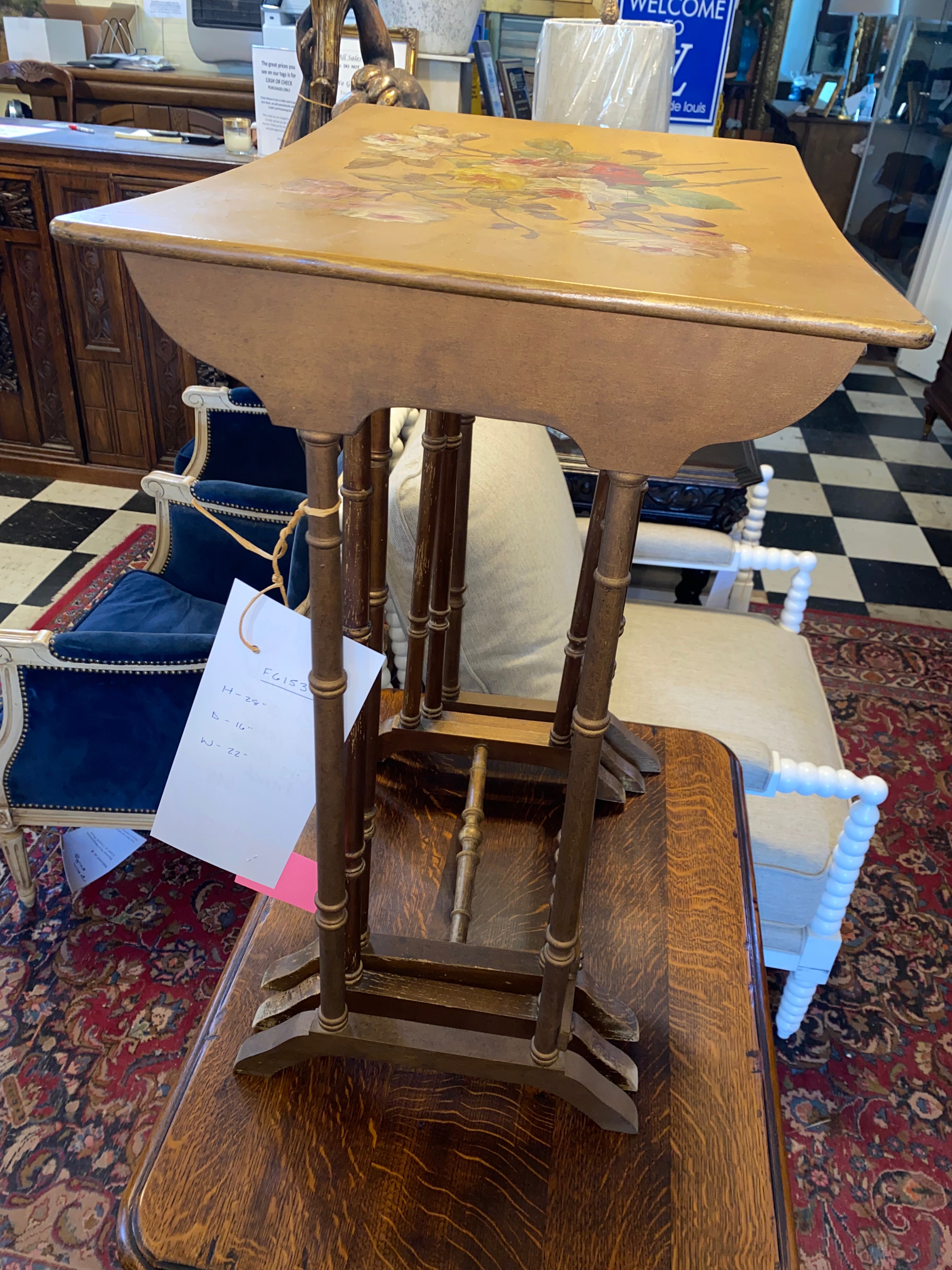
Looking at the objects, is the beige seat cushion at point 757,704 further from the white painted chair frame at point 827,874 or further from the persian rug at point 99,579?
the persian rug at point 99,579

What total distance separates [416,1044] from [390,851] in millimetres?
256

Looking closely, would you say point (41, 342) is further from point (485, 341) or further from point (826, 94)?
point (826, 94)

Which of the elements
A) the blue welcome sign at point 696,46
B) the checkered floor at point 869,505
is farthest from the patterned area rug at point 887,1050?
the blue welcome sign at point 696,46

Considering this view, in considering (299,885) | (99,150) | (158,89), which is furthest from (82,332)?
(299,885)

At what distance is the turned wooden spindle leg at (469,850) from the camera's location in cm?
82

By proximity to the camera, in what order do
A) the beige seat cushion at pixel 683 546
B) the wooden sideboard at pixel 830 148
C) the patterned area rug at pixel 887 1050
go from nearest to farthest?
the patterned area rug at pixel 887 1050 → the beige seat cushion at pixel 683 546 → the wooden sideboard at pixel 830 148

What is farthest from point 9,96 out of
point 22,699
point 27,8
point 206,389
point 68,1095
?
point 68,1095

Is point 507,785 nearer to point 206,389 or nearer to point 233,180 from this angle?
point 233,180

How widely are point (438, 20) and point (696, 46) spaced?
1.17m

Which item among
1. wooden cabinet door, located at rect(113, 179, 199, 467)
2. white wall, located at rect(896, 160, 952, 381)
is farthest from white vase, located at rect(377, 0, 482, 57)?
white wall, located at rect(896, 160, 952, 381)

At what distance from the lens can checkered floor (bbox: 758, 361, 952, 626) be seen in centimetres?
284

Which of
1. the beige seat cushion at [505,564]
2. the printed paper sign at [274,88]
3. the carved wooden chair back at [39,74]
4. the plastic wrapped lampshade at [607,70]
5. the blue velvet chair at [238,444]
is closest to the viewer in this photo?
the beige seat cushion at [505,564]

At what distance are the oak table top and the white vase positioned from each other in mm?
1762

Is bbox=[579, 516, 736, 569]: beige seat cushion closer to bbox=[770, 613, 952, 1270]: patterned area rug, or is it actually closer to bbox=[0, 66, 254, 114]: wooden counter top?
bbox=[770, 613, 952, 1270]: patterned area rug
